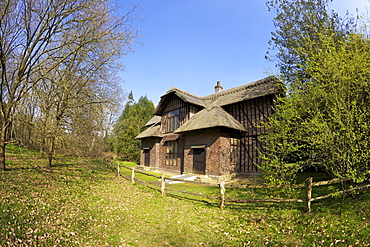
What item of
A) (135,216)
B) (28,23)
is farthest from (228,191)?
(28,23)

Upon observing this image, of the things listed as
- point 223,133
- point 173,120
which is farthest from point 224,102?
point 173,120

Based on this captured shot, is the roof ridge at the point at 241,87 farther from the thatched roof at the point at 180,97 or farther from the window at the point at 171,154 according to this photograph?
the window at the point at 171,154

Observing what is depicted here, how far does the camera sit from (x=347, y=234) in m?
5.43

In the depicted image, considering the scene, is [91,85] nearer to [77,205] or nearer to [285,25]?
[77,205]

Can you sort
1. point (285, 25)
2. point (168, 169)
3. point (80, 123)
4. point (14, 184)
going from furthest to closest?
point (168, 169)
point (285, 25)
point (80, 123)
point (14, 184)

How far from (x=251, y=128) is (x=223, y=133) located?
2.53 meters

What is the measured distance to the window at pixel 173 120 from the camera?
70.6ft

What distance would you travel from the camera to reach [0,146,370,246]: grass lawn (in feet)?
18.1

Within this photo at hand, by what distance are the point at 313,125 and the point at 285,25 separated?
32.3 feet

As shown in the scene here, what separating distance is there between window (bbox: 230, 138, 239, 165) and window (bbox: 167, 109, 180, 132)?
6.56 metres

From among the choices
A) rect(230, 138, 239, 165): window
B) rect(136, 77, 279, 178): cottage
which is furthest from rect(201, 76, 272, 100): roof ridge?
rect(230, 138, 239, 165): window

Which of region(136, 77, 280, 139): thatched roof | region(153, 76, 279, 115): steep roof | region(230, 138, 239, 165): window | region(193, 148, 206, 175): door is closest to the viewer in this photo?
region(136, 77, 280, 139): thatched roof

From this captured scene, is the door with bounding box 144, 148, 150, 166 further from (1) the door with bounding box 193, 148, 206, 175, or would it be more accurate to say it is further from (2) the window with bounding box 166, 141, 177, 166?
(1) the door with bounding box 193, 148, 206, 175

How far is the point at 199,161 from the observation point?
685 inches
